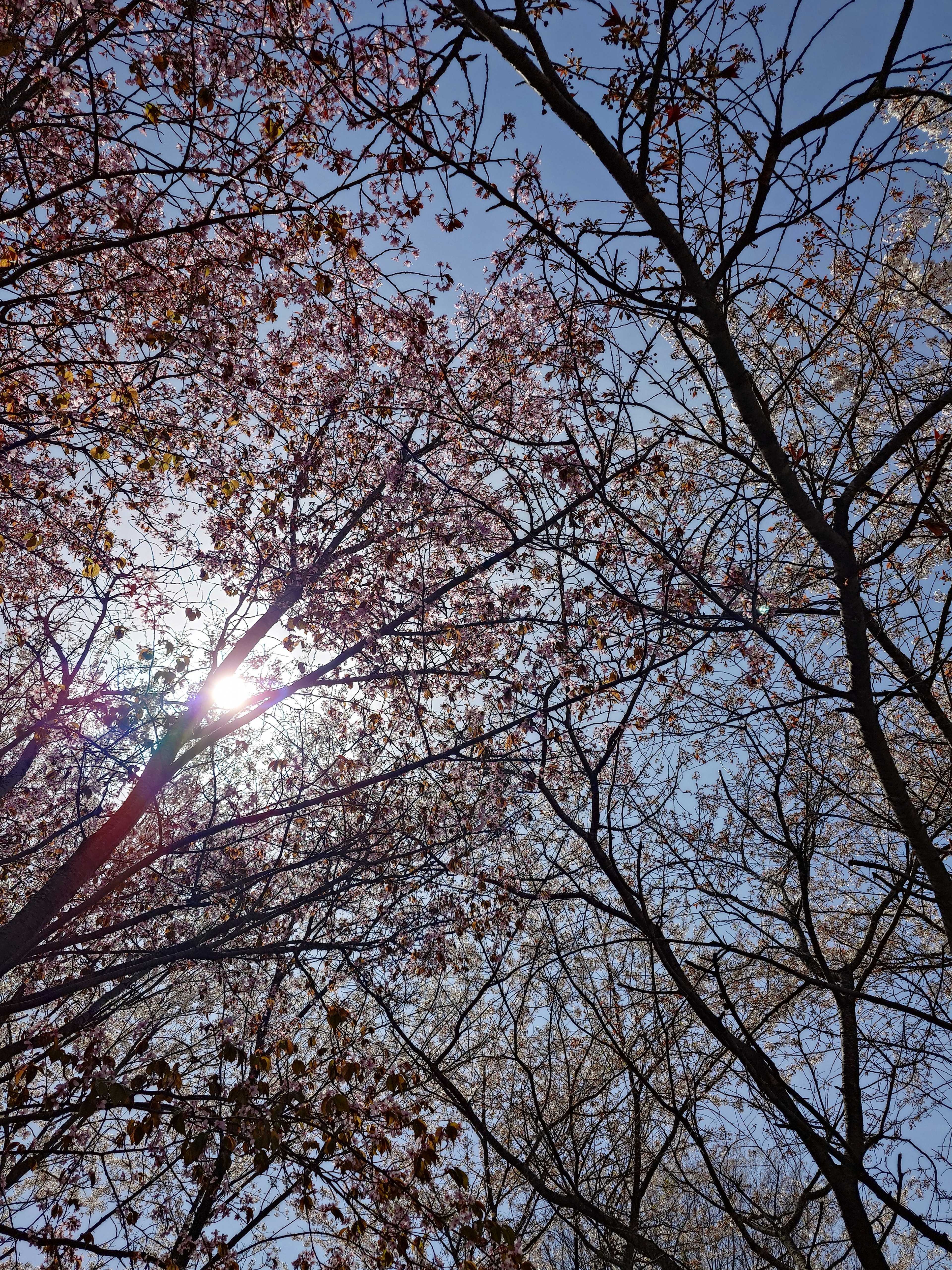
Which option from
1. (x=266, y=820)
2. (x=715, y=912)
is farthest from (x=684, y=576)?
(x=266, y=820)

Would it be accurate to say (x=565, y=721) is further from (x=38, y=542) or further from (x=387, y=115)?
(x=38, y=542)

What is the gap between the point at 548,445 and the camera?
17.2ft

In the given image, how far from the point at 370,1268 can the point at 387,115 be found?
28.1 ft

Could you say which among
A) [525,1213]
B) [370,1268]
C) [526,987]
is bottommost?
[370,1268]

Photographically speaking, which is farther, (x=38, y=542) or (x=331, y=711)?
(x=331, y=711)

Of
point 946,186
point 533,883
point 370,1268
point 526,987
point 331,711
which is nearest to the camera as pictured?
point 370,1268

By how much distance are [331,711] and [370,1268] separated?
19.1 ft

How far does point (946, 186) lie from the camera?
26.3 ft

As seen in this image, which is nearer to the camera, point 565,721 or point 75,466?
point 565,721

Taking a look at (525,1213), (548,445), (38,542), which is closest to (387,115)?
(548,445)

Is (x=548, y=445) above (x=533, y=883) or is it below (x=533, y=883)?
above

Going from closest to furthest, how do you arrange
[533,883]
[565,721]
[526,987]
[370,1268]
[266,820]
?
[565,721] < [370,1268] < [526,987] < [533,883] < [266,820]

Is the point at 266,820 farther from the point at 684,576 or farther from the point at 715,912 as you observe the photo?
the point at 684,576

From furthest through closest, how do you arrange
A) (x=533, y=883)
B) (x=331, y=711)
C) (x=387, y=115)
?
(x=331, y=711) → (x=533, y=883) → (x=387, y=115)
